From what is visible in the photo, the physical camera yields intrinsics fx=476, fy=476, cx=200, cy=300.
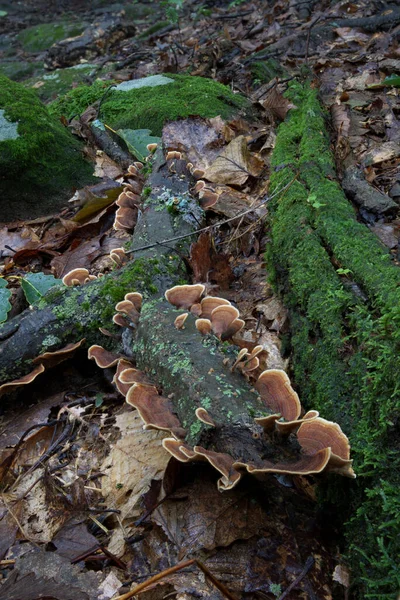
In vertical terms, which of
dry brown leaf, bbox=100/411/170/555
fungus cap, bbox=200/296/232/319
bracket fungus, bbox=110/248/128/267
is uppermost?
fungus cap, bbox=200/296/232/319

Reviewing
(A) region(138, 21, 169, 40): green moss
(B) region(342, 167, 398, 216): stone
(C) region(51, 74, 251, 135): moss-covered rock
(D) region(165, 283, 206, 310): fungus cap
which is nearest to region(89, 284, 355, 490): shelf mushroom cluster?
(D) region(165, 283, 206, 310): fungus cap

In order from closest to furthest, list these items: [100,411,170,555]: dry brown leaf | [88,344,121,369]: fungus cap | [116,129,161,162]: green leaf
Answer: [100,411,170,555]: dry brown leaf
[88,344,121,369]: fungus cap
[116,129,161,162]: green leaf

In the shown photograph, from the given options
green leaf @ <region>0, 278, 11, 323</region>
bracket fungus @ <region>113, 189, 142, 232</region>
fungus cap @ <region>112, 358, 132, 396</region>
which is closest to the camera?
fungus cap @ <region>112, 358, 132, 396</region>

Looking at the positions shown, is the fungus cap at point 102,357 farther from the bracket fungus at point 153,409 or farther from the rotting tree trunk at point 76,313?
the bracket fungus at point 153,409

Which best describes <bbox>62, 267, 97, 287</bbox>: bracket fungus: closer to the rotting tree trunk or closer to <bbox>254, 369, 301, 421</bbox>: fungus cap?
the rotting tree trunk

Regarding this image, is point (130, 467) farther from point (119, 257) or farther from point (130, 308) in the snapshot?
point (119, 257)

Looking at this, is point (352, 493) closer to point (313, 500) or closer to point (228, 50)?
point (313, 500)

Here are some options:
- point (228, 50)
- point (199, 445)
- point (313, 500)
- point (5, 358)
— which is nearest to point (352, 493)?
point (313, 500)
